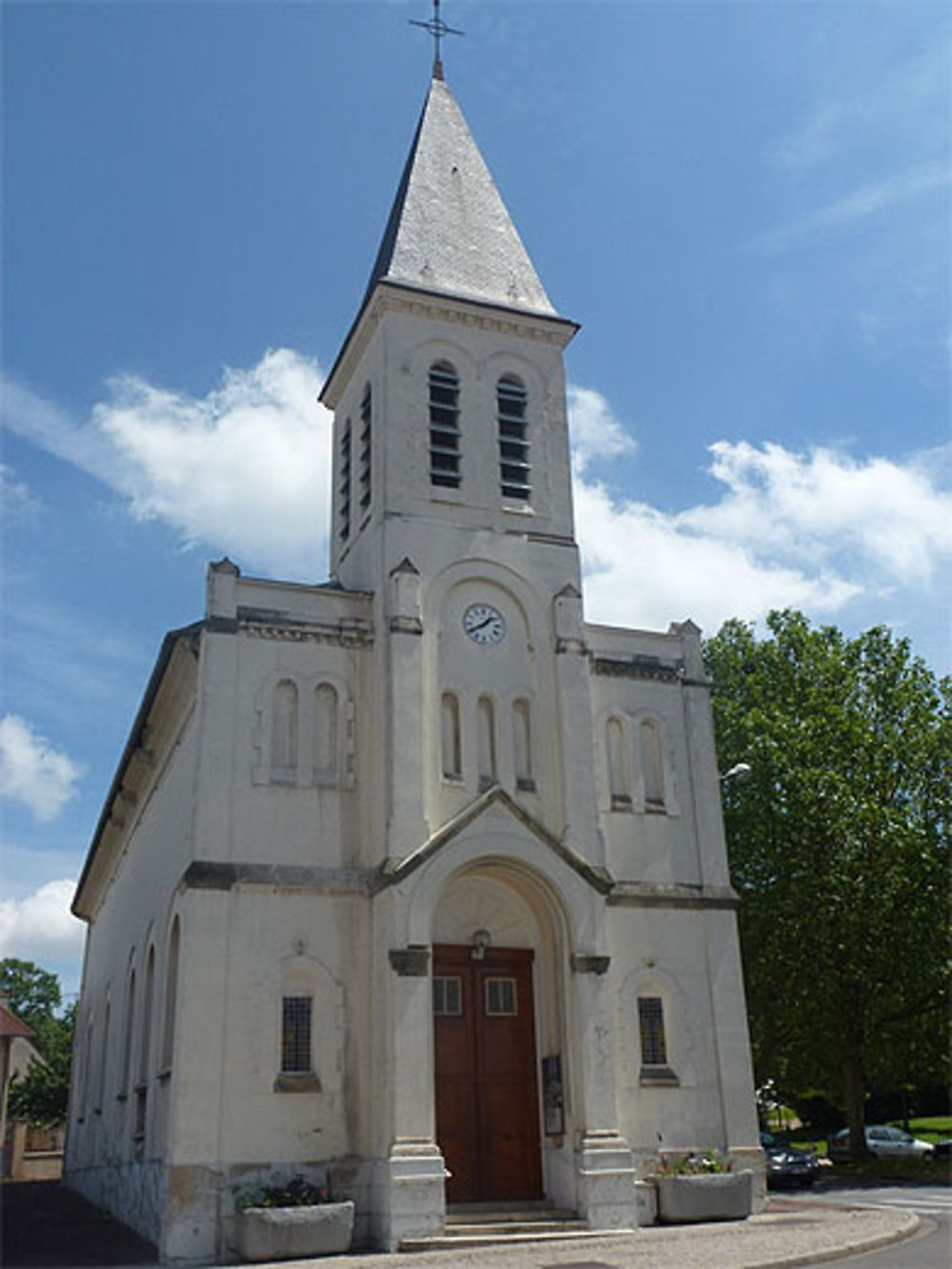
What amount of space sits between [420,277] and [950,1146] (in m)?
32.8

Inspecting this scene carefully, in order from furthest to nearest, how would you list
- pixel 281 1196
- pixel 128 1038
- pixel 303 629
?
pixel 128 1038, pixel 303 629, pixel 281 1196

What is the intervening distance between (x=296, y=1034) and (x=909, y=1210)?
10.8m

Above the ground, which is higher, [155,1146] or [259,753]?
[259,753]

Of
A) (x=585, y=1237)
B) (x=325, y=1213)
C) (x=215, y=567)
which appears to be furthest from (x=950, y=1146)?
(x=215, y=567)

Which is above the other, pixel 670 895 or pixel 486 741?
pixel 486 741

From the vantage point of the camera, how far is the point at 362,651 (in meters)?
21.4

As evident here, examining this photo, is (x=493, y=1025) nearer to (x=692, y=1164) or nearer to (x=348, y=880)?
(x=348, y=880)

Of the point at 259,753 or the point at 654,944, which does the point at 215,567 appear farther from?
the point at 654,944

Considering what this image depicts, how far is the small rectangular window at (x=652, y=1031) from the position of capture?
20.2 meters

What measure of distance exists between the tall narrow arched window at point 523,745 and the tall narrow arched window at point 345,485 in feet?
19.1

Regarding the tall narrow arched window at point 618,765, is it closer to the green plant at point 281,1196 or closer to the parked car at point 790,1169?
the green plant at point 281,1196

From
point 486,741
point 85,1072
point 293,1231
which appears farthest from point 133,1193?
point 85,1072

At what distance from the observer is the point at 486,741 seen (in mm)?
21078

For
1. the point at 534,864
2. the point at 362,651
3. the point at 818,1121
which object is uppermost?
the point at 362,651
